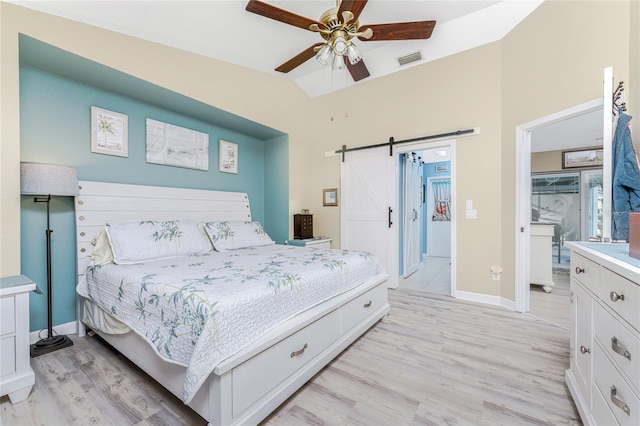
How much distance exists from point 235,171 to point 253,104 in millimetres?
1045

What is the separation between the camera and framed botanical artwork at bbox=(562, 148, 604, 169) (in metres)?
5.27

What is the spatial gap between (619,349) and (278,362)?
1.55 metres

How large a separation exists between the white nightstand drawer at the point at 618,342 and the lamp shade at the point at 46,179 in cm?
351

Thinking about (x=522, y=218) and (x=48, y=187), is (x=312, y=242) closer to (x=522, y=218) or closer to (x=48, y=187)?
(x=522, y=218)

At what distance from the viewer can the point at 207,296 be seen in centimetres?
136

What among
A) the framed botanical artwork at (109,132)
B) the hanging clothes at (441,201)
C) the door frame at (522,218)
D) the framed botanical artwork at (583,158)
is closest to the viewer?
the framed botanical artwork at (109,132)

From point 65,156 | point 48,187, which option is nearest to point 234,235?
point 48,187

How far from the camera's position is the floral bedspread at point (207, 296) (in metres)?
1.27

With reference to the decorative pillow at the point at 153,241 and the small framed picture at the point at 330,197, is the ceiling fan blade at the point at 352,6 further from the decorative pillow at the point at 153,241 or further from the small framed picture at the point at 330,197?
the small framed picture at the point at 330,197

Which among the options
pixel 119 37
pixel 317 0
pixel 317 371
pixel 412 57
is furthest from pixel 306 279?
pixel 412 57

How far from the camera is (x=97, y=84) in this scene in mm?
2658

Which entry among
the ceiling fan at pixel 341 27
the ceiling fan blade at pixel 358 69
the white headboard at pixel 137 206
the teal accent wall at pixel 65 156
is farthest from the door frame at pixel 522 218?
the teal accent wall at pixel 65 156

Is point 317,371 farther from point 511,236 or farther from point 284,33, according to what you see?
point 284,33

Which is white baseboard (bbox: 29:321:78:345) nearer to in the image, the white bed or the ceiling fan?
the white bed
